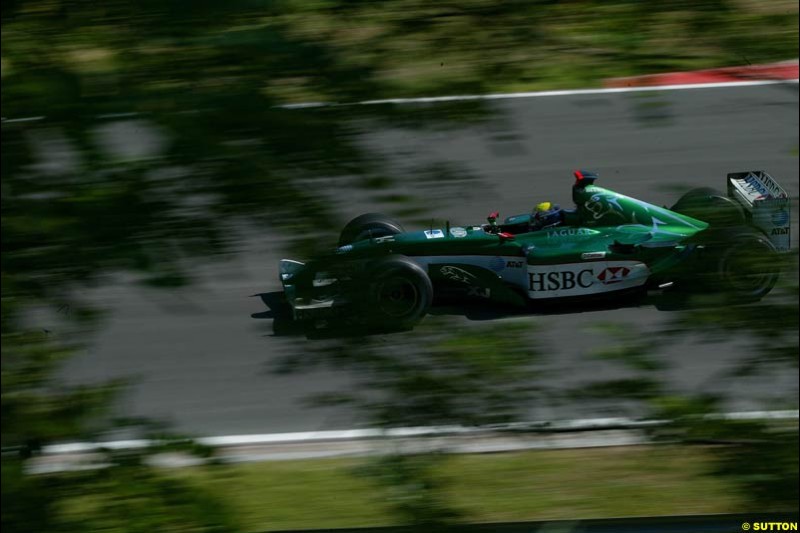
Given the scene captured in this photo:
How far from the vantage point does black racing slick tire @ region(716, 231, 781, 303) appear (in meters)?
2.11

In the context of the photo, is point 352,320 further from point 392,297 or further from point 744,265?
point 744,265

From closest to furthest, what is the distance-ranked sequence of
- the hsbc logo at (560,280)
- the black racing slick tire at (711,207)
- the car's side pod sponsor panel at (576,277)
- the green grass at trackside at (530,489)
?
the black racing slick tire at (711,207) < the green grass at trackside at (530,489) < the car's side pod sponsor panel at (576,277) < the hsbc logo at (560,280)

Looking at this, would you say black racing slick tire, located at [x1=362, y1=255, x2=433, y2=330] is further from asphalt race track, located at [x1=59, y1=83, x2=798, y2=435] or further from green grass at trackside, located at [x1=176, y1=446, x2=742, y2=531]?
green grass at trackside, located at [x1=176, y1=446, x2=742, y2=531]

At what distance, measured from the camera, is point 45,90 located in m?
1.78

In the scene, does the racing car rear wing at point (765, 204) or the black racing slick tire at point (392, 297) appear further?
the racing car rear wing at point (765, 204)

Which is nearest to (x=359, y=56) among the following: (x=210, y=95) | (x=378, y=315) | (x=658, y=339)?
(x=210, y=95)

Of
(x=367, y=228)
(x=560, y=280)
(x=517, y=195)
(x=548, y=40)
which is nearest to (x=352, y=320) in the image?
(x=367, y=228)

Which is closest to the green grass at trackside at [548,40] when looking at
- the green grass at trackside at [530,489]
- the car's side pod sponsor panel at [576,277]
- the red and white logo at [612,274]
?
the green grass at trackside at [530,489]

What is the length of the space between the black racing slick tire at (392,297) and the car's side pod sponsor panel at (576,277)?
12.4ft

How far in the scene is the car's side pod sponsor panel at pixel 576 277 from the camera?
20.0 feet

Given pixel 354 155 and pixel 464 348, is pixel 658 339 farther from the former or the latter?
pixel 354 155

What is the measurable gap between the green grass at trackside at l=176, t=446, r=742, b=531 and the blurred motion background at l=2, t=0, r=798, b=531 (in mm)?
13

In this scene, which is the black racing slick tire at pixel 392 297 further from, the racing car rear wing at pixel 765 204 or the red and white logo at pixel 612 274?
the red and white logo at pixel 612 274

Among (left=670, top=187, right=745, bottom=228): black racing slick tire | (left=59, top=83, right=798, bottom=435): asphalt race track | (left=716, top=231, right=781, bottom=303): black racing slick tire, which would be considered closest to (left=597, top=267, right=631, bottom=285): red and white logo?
(left=59, top=83, right=798, bottom=435): asphalt race track
